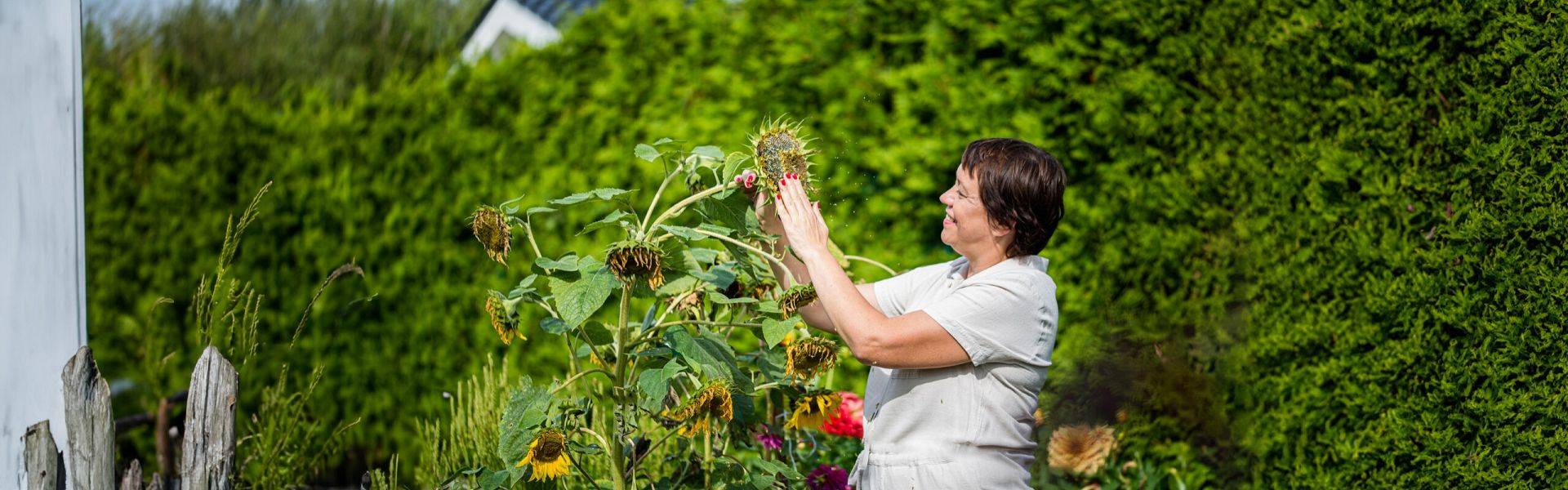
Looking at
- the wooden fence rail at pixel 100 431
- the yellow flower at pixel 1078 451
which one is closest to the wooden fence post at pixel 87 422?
the wooden fence rail at pixel 100 431

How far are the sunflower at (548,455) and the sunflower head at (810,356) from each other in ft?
1.41

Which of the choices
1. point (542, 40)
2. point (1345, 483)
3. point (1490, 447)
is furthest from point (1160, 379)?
point (542, 40)

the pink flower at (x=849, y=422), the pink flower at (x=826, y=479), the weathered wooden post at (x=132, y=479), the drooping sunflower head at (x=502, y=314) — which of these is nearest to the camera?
the drooping sunflower head at (x=502, y=314)

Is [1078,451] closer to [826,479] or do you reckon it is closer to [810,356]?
[826,479]

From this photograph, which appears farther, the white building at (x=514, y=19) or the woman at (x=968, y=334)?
the white building at (x=514, y=19)

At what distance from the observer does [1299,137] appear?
3.53m

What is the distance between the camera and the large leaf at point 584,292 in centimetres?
214

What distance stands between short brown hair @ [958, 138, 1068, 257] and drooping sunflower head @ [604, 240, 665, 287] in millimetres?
612

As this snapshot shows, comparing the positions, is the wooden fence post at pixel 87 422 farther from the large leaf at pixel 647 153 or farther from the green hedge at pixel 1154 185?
the large leaf at pixel 647 153

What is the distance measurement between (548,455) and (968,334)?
77cm

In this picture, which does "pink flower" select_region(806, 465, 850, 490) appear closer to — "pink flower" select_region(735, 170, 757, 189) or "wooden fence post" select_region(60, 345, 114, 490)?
"pink flower" select_region(735, 170, 757, 189)

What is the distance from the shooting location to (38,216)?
8.66ft

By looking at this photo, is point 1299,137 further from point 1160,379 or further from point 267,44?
A: point 267,44

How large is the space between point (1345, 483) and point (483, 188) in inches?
145
